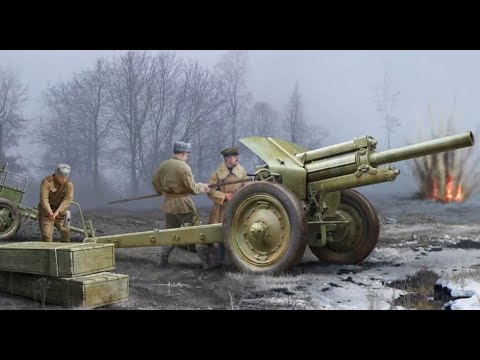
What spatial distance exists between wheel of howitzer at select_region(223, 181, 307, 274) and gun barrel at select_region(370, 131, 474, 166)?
1.03 meters

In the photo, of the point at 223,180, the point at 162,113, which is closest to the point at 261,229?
the point at 223,180

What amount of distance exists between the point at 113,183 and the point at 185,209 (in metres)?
0.94

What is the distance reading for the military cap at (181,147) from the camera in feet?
20.9

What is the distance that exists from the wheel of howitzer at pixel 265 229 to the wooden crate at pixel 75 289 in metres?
1.46

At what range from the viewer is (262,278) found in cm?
548

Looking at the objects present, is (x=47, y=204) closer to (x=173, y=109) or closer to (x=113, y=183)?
(x=113, y=183)

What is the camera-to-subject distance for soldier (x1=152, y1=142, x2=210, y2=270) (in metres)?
6.45

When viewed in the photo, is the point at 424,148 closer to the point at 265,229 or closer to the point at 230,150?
the point at 265,229

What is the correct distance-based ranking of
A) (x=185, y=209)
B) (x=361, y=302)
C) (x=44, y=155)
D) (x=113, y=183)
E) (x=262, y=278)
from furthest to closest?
(x=185, y=209)
(x=113, y=183)
(x=44, y=155)
(x=262, y=278)
(x=361, y=302)

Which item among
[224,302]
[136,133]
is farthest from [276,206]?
[136,133]

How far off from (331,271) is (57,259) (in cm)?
304

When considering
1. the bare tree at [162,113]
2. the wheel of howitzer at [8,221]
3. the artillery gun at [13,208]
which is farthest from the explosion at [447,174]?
the wheel of howitzer at [8,221]

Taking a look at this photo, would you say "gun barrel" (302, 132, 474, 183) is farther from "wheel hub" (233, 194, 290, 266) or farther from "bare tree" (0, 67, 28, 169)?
"bare tree" (0, 67, 28, 169)

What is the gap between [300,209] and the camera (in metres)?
5.53
